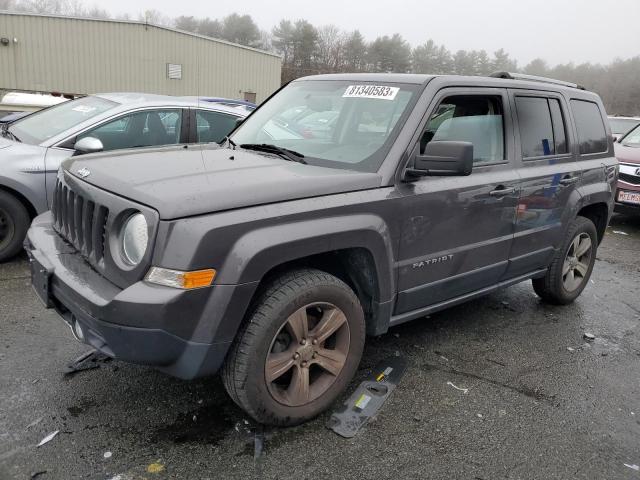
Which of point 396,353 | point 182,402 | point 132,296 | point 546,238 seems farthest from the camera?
point 546,238

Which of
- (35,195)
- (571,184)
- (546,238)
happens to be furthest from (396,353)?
(35,195)

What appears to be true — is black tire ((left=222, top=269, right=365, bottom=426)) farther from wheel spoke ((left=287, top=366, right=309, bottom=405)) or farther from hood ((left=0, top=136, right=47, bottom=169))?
hood ((left=0, top=136, right=47, bottom=169))

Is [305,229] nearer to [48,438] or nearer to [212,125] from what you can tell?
[48,438]

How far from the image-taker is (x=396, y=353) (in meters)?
3.71

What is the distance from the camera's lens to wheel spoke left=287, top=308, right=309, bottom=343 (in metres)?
2.62

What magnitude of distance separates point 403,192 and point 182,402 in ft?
5.59

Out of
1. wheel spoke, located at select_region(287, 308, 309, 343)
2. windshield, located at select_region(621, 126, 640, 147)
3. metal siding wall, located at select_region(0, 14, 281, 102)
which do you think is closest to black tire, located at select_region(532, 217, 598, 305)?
wheel spoke, located at select_region(287, 308, 309, 343)

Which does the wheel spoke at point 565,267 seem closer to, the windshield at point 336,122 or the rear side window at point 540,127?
the rear side window at point 540,127

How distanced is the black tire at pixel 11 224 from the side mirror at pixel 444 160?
370cm

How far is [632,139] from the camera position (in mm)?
9734

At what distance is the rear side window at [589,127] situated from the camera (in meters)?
4.46

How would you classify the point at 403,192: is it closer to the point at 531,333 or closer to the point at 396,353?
the point at 396,353

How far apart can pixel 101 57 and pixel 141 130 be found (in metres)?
21.0

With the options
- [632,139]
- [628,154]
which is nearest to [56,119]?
[628,154]
